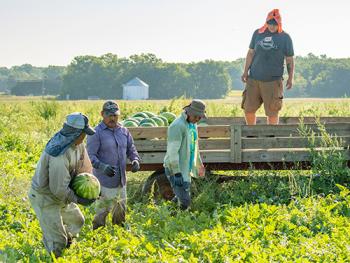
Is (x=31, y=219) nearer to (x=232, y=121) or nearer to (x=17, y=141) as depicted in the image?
(x=232, y=121)

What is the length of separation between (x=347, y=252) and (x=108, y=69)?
11095 cm

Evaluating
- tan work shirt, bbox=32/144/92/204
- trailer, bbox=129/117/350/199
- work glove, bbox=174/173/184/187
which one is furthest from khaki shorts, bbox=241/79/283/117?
tan work shirt, bbox=32/144/92/204

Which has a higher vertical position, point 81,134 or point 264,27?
point 264,27

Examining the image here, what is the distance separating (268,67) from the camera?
→ 382 inches

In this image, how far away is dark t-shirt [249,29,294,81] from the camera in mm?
9508

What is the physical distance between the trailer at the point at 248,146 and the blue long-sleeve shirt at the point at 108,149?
142cm

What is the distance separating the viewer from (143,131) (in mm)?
8406

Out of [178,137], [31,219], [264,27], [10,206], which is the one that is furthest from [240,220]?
[264,27]

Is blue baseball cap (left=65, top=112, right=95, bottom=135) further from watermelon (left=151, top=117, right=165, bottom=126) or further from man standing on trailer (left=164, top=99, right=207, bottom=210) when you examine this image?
watermelon (left=151, top=117, right=165, bottom=126)

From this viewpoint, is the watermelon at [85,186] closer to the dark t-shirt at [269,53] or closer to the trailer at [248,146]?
the trailer at [248,146]

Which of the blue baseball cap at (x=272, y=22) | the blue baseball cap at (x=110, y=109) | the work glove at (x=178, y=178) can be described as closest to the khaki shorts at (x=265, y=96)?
the blue baseball cap at (x=272, y=22)

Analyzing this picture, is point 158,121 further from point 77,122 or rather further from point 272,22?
point 77,122

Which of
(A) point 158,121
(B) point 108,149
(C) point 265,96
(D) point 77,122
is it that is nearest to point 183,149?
(B) point 108,149

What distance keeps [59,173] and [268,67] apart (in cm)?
520
